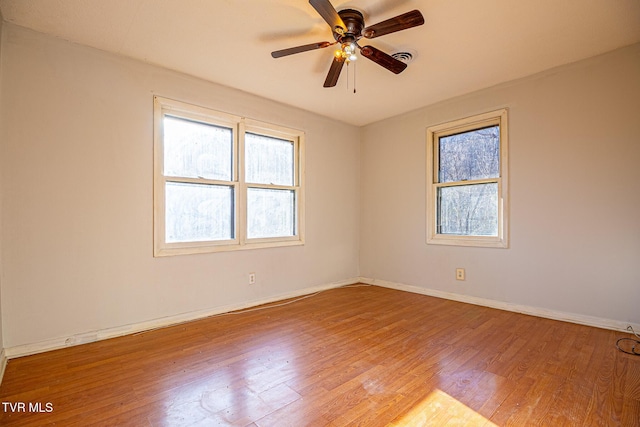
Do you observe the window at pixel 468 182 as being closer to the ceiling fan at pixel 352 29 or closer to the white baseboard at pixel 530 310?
the white baseboard at pixel 530 310

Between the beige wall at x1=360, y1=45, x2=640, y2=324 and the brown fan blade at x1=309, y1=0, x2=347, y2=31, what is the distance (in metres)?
2.33

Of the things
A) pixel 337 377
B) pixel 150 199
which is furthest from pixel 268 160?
pixel 337 377

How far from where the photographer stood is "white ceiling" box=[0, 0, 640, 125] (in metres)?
2.07

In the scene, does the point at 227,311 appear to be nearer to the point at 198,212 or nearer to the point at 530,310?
the point at 198,212

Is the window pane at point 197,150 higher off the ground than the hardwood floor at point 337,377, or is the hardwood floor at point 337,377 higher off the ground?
the window pane at point 197,150

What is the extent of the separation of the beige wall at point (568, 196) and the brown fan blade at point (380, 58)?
162 cm

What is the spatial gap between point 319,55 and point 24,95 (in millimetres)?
2307

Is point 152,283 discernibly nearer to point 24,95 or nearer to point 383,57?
point 24,95

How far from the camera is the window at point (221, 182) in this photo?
2971 mm

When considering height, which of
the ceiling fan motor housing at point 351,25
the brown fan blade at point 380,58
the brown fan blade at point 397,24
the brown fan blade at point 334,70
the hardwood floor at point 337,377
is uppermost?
the ceiling fan motor housing at point 351,25

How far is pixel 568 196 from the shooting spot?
292 cm

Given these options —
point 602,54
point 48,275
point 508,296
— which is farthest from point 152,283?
point 602,54

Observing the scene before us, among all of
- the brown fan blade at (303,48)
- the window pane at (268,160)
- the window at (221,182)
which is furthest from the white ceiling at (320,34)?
the window pane at (268,160)

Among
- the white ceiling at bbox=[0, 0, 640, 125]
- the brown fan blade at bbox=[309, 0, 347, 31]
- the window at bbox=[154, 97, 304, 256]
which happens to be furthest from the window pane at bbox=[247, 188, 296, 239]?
the brown fan blade at bbox=[309, 0, 347, 31]
